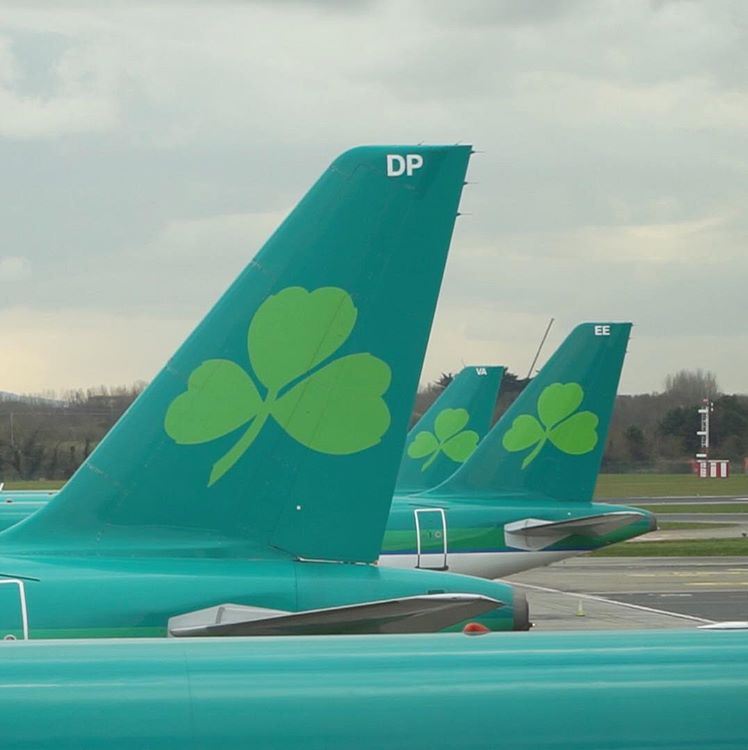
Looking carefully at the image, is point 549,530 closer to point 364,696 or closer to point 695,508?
point 364,696

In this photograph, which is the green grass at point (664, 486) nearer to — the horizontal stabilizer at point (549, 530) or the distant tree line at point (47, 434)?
the distant tree line at point (47, 434)

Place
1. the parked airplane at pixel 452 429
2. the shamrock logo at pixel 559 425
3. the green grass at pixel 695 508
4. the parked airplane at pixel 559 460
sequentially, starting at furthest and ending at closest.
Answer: the green grass at pixel 695 508 → the parked airplane at pixel 452 429 → the shamrock logo at pixel 559 425 → the parked airplane at pixel 559 460

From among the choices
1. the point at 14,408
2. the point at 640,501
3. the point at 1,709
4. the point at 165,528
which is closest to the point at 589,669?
the point at 1,709

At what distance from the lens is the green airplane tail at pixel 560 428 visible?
85.7ft

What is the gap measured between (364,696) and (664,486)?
8664cm

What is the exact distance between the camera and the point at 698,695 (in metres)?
3.73

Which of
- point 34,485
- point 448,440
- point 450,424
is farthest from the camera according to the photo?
point 34,485

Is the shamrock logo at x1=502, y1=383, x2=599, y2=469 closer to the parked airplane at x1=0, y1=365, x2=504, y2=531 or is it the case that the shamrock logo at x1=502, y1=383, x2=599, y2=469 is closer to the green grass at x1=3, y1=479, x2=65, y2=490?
the parked airplane at x1=0, y1=365, x2=504, y2=531

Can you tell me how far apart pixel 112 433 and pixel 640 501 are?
6625cm

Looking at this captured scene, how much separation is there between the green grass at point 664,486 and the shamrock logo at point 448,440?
44.6 metres

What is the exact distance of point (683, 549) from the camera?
4362 cm

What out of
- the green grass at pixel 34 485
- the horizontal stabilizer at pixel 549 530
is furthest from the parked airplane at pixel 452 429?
the green grass at pixel 34 485

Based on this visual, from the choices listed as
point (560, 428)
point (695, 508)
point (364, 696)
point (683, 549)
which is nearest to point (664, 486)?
point (695, 508)

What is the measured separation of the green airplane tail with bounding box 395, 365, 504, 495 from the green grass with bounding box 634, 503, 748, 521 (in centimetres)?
3095
